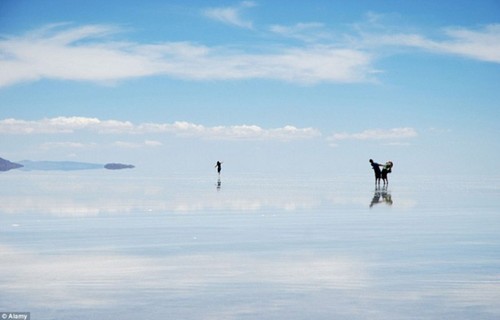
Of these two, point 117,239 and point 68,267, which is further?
point 117,239

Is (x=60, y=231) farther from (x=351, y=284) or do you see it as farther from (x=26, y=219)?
(x=351, y=284)

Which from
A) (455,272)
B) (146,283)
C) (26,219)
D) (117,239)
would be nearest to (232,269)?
(146,283)

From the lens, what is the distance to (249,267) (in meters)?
13.2

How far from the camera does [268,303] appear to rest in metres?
10.0

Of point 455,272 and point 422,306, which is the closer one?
point 422,306

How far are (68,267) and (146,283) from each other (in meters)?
2.37

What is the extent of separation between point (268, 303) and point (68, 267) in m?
4.77

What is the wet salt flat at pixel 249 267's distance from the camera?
9781mm

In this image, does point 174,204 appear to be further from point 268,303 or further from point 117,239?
point 268,303

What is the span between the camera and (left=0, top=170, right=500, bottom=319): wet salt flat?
32.1 ft

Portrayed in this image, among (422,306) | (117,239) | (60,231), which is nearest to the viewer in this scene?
(422,306)

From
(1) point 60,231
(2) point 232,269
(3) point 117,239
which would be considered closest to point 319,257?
(2) point 232,269

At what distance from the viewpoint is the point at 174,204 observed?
3209cm

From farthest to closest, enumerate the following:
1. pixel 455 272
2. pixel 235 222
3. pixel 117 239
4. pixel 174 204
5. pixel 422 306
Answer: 1. pixel 174 204
2. pixel 235 222
3. pixel 117 239
4. pixel 455 272
5. pixel 422 306
